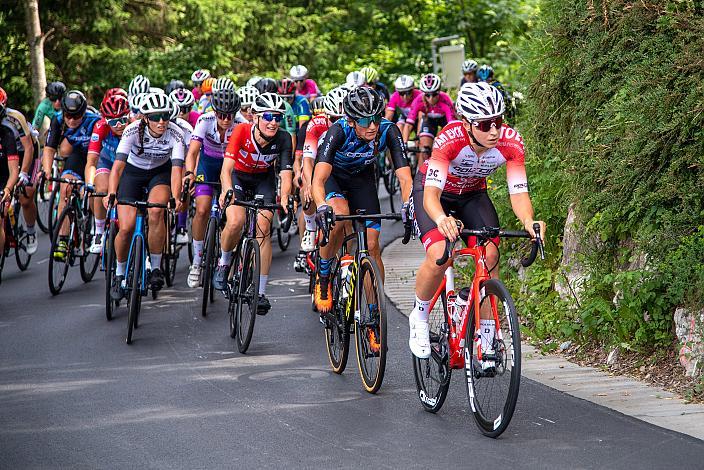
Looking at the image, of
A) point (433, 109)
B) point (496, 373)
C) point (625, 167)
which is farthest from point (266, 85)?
point (496, 373)

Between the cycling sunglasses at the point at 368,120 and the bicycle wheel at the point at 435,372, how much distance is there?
6.33 ft

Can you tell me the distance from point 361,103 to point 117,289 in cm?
353

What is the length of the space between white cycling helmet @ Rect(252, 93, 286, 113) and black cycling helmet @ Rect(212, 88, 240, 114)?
1438mm

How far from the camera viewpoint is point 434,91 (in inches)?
738

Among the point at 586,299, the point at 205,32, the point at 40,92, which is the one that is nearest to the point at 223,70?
the point at 205,32

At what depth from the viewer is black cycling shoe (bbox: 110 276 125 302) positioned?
1108cm

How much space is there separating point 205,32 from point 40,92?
357 inches

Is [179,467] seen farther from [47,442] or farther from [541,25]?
[541,25]

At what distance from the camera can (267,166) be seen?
11.2 m

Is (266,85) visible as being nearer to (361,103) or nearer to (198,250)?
(198,250)

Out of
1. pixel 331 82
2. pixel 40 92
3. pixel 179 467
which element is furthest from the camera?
pixel 331 82

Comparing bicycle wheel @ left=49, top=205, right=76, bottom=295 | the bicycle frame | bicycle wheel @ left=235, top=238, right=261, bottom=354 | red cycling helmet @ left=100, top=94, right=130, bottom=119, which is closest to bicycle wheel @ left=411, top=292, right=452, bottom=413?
the bicycle frame

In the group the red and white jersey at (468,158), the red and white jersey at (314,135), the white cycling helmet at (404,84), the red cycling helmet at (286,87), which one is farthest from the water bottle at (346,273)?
the white cycling helmet at (404,84)

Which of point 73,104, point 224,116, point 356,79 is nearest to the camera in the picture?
point 224,116
